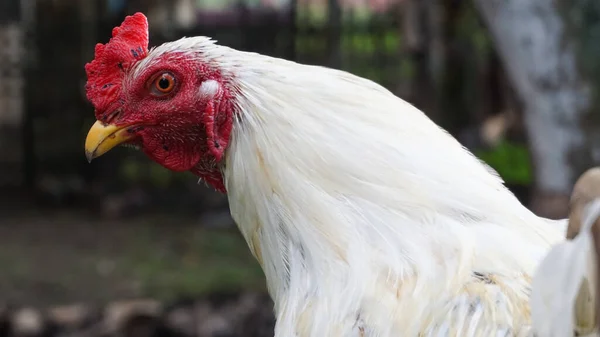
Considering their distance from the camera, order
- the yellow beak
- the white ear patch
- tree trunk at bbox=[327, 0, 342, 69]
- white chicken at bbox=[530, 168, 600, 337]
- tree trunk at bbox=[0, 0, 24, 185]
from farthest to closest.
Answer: tree trunk at bbox=[0, 0, 24, 185], tree trunk at bbox=[327, 0, 342, 69], the yellow beak, the white ear patch, white chicken at bbox=[530, 168, 600, 337]

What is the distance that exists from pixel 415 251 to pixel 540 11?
3827 mm

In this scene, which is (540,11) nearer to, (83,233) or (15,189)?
(83,233)

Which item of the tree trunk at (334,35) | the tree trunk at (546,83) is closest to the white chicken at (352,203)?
the tree trunk at (546,83)

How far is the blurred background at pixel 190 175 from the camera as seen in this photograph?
18.3ft

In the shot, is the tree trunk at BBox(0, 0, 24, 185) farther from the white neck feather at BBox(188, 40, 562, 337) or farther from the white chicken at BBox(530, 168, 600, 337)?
the white chicken at BBox(530, 168, 600, 337)

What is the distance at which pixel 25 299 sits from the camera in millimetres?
6309

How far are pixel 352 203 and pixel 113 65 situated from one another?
2.97 ft

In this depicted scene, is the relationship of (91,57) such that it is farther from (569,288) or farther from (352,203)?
(569,288)

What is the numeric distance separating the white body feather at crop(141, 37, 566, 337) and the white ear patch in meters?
0.05

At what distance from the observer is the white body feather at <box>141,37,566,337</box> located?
6.22ft

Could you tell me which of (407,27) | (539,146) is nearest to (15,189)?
(407,27)

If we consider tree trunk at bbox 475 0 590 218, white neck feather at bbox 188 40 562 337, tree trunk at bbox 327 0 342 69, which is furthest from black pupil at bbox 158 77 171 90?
tree trunk at bbox 327 0 342 69

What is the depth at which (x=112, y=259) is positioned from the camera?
24.2 feet

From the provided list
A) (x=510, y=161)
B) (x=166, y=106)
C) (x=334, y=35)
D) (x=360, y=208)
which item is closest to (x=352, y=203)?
(x=360, y=208)
